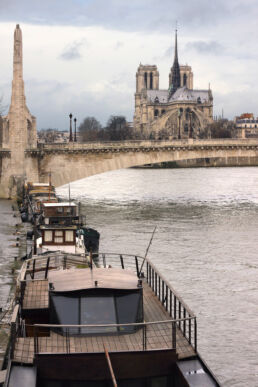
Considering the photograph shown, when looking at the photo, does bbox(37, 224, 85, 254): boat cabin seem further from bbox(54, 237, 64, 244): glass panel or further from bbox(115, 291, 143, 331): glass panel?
bbox(115, 291, 143, 331): glass panel

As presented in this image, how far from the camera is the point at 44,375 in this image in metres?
Result: 13.0

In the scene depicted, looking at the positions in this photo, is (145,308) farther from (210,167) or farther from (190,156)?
(210,167)

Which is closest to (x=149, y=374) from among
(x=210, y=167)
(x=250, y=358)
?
(x=250, y=358)

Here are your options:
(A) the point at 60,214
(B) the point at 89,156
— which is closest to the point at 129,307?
(A) the point at 60,214

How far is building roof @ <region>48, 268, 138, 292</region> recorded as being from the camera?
14.5 meters

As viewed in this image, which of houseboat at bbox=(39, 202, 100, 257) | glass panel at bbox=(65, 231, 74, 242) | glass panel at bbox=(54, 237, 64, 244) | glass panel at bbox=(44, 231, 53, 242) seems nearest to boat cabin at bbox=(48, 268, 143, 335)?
houseboat at bbox=(39, 202, 100, 257)

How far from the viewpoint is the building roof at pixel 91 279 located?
14.5 metres

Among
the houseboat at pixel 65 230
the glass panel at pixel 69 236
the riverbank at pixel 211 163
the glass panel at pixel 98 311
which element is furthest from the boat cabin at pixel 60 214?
the riverbank at pixel 211 163

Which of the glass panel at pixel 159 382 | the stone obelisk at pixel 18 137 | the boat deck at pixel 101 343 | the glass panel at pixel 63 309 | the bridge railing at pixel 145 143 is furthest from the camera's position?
the bridge railing at pixel 145 143

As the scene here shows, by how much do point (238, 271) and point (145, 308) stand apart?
1620cm

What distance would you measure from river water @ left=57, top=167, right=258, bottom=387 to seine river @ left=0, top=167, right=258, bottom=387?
1.0 inches

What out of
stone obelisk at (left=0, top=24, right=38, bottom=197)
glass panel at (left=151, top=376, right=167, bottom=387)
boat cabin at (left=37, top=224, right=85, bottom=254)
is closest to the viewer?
glass panel at (left=151, top=376, right=167, bottom=387)

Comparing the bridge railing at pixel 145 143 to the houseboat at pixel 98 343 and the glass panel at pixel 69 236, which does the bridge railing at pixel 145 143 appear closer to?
the glass panel at pixel 69 236

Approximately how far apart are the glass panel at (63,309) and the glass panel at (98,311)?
0.50 feet
